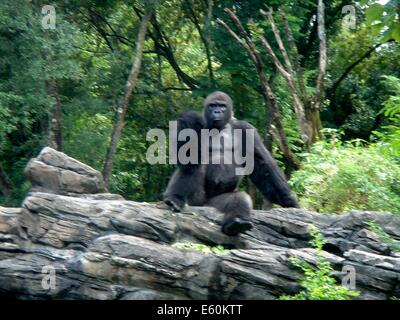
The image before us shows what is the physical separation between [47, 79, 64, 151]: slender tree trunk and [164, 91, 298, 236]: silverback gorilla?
5337 mm

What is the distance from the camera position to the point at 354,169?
10.9m

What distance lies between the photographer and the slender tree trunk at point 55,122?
50.0 feet

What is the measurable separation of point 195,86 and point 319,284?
1139 centimetres

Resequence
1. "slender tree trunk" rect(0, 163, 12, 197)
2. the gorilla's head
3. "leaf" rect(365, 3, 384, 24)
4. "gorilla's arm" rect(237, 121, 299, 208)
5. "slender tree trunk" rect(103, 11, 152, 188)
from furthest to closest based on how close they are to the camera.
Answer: "slender tree trunk" rect(0, 163, 12, 197), "slender tree trunk" rect(103, 11, 152, 188), "gorilla's arm" rect(237, 121, 299, 208), the gorilla's head, "leaf" rect(365, 3, 384, 24)

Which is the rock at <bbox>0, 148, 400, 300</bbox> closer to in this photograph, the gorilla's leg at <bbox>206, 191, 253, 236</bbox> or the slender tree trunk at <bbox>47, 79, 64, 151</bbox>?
the gorilla's leg at <bbox>206, 191, 253, 236</bbox>

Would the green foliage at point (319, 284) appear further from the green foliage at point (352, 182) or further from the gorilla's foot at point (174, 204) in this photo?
the green foliage at point (352, 182)

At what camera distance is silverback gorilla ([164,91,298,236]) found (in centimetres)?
926

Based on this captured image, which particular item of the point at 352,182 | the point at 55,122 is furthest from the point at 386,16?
the point at 55,122

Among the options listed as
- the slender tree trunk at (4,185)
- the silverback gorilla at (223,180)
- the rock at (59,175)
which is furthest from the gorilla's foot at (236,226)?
the slender tree trunk at (4,185)

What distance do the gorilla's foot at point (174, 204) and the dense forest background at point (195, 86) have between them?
2.48 metres

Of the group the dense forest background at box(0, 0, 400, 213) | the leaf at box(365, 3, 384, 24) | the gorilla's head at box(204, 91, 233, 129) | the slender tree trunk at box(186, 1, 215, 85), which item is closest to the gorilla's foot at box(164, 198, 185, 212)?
the gorilla's head at box(204, 91, 233, 129)

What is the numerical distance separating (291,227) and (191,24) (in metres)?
11.9
